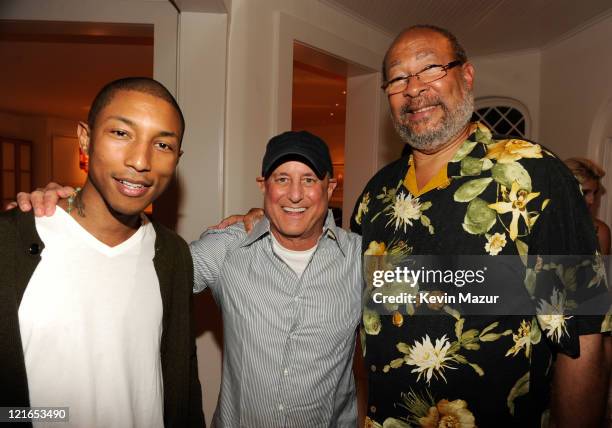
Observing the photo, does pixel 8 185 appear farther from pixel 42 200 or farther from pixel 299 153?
pixel 299 153

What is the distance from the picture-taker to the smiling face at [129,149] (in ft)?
4.17

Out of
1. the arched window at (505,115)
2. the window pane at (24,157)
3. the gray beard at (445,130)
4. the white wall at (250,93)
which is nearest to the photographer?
the gray beard at (445,130)

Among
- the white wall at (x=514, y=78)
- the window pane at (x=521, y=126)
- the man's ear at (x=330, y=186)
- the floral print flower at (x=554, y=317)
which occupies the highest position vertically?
the white wall at (x=514, y=78)

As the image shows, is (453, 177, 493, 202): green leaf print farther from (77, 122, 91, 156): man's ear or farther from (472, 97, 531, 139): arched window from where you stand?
(472, 97, 531, 139): arched window

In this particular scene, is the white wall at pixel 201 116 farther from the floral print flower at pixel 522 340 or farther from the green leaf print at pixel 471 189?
the floral print flower at pixel 522 340

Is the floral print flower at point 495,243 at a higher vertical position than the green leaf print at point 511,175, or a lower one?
lower

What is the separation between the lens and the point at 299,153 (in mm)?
1707

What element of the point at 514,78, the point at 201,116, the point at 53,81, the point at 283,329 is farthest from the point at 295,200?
the point at 53,81

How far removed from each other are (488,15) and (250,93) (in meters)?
2.45

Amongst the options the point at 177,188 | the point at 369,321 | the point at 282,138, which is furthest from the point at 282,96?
the point at 369,321

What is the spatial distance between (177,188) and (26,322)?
142 centimetres

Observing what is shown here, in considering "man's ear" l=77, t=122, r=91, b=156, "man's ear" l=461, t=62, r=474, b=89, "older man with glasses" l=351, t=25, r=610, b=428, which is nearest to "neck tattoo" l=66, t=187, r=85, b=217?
"man's ear" l=77, t=122, r=91, b=156

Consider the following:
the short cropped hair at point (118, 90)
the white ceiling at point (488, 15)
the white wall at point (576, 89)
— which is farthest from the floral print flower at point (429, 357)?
the white wall at point (576, 89)

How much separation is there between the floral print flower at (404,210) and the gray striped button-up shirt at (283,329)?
0.26 m
